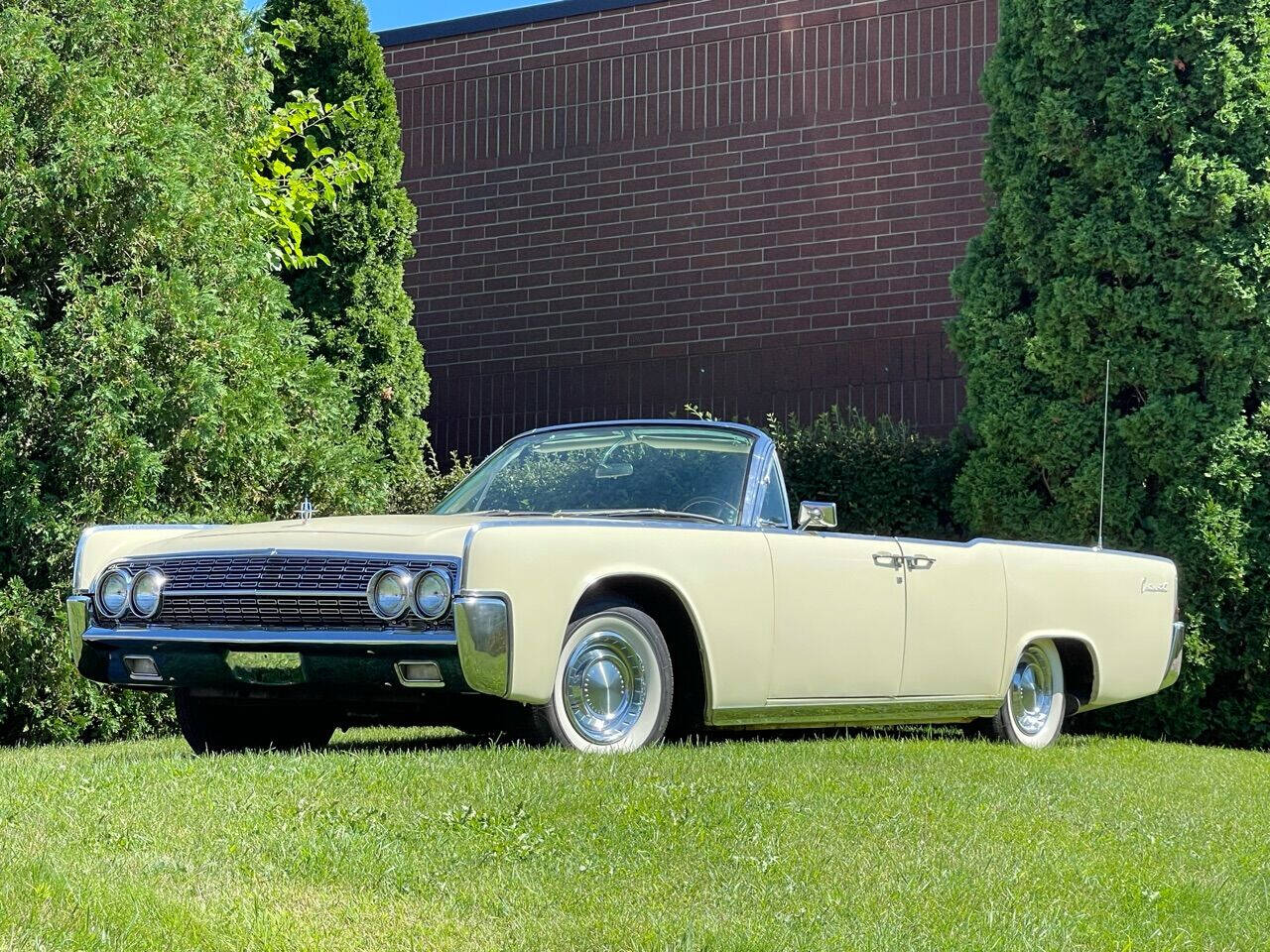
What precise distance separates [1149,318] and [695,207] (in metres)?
6.05

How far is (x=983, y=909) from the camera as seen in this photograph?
487 cm

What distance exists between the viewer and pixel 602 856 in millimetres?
5270

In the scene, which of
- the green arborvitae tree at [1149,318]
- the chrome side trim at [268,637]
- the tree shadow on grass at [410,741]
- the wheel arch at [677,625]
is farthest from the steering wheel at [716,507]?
the green arborvitae tree at [1149,318]

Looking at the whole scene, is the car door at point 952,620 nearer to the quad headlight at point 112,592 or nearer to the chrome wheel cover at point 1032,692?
the chrome wheel cover at point 1032,692

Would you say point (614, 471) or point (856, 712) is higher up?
point (614, 471)

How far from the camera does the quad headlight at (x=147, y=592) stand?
24.0 feet

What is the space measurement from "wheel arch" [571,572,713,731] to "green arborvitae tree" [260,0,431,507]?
7945 millimetres

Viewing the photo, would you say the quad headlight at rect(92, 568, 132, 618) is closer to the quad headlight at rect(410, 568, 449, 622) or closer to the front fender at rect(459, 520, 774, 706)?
the quad headlight at rect(410, 568, 449, 622)

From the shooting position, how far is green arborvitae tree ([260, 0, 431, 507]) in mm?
15438

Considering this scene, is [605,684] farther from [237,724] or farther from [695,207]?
[695,207]

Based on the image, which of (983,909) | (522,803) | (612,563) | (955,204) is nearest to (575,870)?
(522,803)

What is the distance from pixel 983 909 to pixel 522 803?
1557 millimetres

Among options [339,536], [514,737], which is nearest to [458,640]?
[339,536]

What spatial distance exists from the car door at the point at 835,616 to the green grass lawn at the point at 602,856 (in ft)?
1.95
